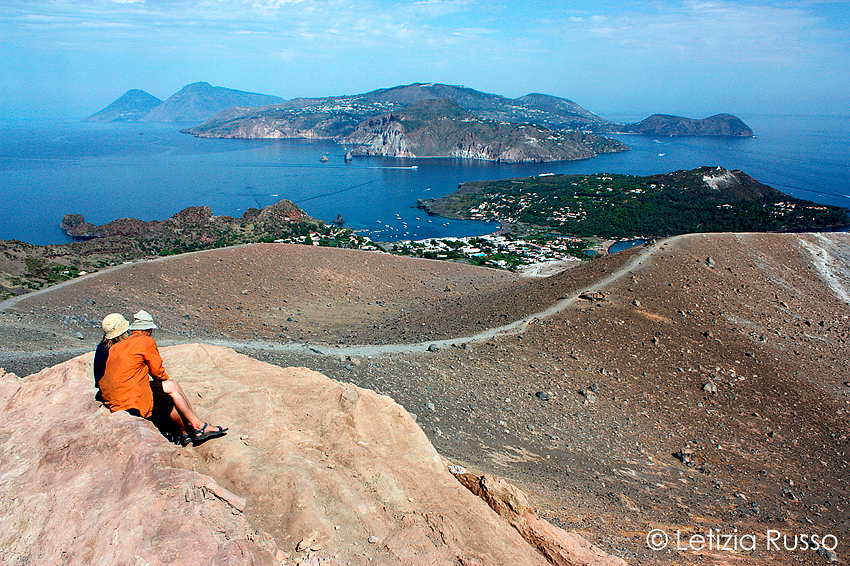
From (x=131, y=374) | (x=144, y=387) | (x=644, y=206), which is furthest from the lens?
(x=644, y=206)

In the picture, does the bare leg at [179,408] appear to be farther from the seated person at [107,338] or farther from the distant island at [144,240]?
the distant island at [144,240]

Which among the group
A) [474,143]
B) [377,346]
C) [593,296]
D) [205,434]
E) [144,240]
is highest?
[474,143]

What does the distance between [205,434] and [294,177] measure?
126m

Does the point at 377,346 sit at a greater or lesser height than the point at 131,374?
lesser

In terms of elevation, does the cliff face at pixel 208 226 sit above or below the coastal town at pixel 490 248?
above

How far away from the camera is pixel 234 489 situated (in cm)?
534

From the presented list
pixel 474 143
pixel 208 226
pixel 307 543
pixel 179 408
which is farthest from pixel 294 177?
pixel 307 543

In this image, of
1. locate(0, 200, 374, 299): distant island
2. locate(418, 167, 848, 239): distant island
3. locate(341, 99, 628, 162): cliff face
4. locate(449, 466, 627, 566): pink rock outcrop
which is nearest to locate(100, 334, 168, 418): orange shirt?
locate(449, 466, 627, 566): pink rock outcrop

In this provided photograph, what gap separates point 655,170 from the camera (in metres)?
139

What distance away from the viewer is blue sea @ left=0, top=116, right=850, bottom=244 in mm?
85225

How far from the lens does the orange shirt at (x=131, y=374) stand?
565 cm

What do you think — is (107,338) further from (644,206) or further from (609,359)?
(644,206)

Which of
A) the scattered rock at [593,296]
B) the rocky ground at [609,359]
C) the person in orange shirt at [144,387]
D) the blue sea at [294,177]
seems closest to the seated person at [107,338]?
the person in orange shirt at [144,387]

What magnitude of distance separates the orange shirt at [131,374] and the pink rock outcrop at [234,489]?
247 mm
